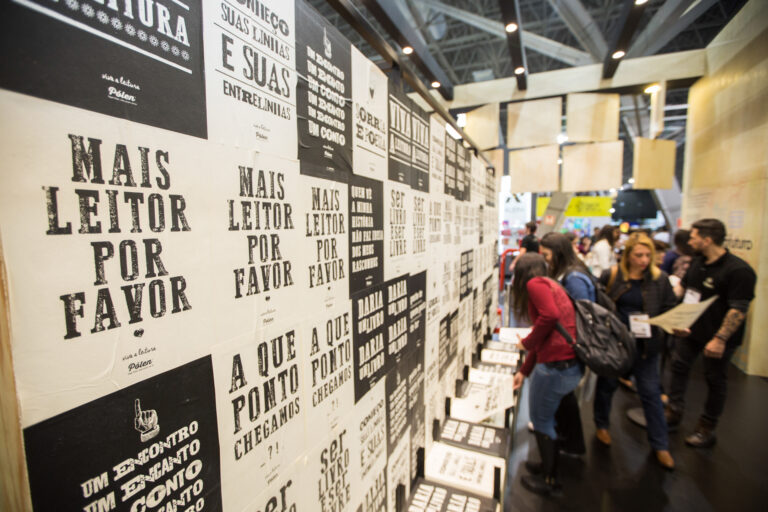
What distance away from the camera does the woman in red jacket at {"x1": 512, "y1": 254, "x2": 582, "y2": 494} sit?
6.42 feet

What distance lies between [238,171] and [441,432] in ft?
6.59

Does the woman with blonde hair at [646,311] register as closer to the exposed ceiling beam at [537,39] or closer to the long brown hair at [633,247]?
the long brown hair at [633,247]

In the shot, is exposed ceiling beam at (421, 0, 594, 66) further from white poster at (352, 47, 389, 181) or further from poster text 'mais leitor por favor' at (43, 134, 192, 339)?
poster text 'mais leitor por favor' at (43, 134, 192, 339)

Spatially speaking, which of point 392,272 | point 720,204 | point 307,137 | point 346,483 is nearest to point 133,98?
point 307,137

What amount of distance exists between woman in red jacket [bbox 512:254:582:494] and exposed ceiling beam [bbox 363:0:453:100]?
2.29m

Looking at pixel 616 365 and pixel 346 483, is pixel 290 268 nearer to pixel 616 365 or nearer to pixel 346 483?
pixel 346 483

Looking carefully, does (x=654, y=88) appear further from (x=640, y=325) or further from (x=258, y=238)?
(x=258, y=238)

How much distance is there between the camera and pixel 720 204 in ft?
14.3

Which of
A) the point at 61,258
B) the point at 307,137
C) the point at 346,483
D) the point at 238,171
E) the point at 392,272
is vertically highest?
the point at 307,137

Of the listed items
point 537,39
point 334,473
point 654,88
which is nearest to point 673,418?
point 334,473

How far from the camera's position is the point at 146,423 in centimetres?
53

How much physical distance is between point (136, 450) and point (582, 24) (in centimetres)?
624

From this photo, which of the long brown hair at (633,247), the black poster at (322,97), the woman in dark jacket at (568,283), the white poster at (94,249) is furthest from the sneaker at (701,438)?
the white poster at (94,249)

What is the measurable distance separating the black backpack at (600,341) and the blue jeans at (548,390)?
13cm
